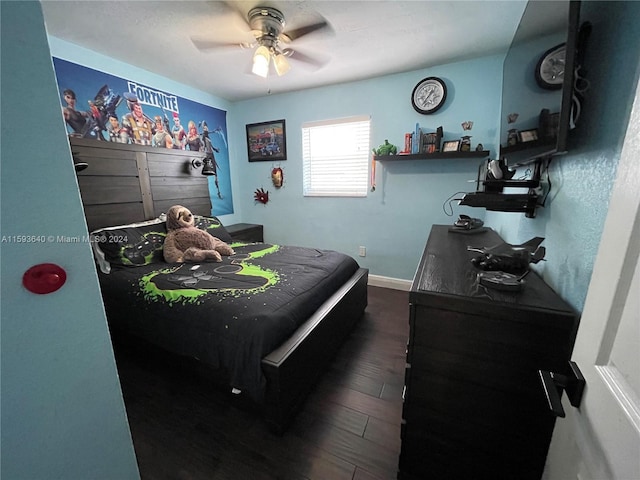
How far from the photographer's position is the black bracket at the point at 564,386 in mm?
495

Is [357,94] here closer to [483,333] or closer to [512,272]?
[512,272]

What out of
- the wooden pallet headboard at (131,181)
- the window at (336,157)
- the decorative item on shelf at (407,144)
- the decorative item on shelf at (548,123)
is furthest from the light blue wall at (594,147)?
the wooden pallet headboard at (131,181)

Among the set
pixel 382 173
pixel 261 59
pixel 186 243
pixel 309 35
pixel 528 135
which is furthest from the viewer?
pixel 382 173

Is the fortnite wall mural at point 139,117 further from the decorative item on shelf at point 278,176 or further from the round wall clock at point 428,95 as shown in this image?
the round wall clock at point 428,95

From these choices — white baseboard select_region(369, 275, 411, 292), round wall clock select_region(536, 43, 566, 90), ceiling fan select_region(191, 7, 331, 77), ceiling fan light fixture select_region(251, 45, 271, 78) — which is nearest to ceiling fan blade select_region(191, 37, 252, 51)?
ceiling fan select_region(191, 7, 331, 77)

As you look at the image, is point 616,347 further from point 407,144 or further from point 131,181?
point 131,181

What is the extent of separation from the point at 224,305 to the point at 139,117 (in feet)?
7.79

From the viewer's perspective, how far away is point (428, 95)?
256cm

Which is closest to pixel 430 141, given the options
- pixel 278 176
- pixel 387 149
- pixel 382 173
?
pixel 387 149

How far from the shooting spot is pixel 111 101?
234cm

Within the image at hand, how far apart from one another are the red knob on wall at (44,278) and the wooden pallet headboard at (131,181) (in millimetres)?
1993

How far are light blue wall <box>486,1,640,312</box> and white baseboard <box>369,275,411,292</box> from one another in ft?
6.87

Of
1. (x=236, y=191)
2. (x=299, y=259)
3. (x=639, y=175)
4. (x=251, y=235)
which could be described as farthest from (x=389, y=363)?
(x=236, y=191)

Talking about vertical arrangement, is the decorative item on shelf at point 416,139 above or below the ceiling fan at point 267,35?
below
